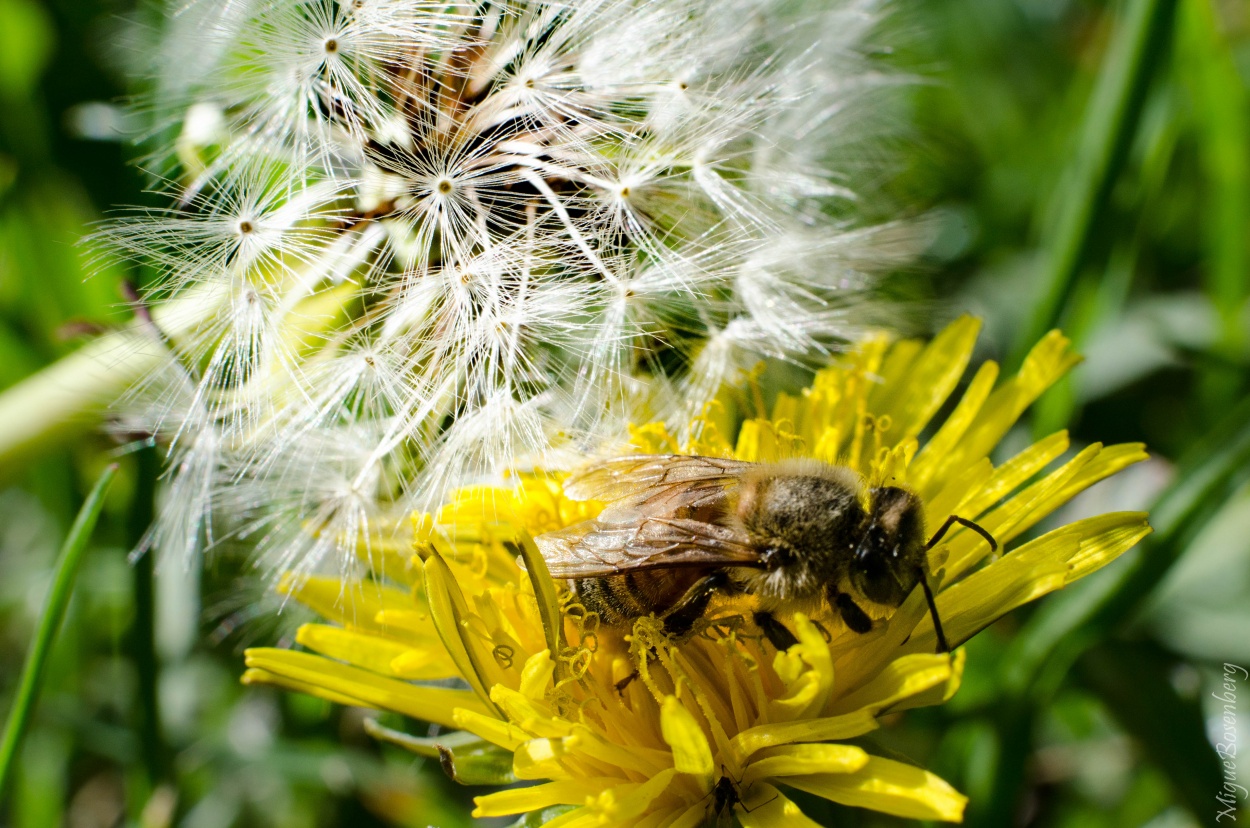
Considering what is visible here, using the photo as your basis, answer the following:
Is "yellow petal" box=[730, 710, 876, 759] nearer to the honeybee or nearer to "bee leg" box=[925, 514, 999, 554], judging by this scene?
the honeybee

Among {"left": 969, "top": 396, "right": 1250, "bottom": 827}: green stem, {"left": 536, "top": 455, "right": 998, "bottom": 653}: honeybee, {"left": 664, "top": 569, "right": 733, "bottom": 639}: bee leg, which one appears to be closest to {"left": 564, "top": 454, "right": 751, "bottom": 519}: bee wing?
{"left": 536, "top": 455, "right": 998, "bottom": 653}: honeybee

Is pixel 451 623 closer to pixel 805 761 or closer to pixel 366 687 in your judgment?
pixel 366 687

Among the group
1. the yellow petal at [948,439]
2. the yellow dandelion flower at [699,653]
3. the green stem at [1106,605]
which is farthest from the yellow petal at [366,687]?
the green stem at [1106,605]

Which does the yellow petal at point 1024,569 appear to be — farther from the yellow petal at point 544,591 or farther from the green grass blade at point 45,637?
the green grass blade at point 45,637

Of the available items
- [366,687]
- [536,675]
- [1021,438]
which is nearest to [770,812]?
[536,675]

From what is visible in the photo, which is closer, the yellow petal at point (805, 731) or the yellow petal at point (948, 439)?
the yellow petal at point (805, 731)

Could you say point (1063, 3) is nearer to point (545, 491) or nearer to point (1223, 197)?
point (1223, 197)

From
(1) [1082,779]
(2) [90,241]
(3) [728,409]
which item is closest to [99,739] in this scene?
(2) [90,241]

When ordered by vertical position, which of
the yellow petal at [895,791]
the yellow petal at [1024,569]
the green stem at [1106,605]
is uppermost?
the yellow petal at [1024,569]
